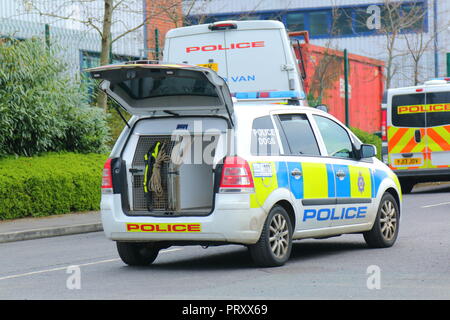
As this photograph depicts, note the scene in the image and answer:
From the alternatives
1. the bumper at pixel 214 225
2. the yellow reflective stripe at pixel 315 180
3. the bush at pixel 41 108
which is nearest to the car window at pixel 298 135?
the yellow reflective stripe at pixel 315 180

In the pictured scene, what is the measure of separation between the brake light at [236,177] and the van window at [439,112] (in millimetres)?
13610

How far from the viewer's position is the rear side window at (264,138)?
1026cm

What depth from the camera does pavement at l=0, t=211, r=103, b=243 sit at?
599 inches

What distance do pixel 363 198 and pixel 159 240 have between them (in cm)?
269

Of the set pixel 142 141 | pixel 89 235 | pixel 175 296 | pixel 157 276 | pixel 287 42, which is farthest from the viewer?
pixel 287 42

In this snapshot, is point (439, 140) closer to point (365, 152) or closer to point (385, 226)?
point (385, 226)

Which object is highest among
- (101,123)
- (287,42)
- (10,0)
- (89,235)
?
(10,0)

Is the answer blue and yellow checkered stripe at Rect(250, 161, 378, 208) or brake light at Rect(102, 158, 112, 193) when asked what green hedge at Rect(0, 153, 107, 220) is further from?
blue and yellow checkered stripe at Rect(250, 161, 378, 208)

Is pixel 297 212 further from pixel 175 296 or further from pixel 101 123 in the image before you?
pixel 101 123

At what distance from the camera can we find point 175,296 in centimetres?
838

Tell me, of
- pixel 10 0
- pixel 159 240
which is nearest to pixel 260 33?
pixel 159 240

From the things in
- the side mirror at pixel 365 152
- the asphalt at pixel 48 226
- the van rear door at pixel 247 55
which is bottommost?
the asphalt at pixel 48 226

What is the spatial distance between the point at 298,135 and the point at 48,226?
20.9 ft

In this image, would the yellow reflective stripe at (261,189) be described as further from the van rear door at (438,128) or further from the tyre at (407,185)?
the tyre at (407,185)
